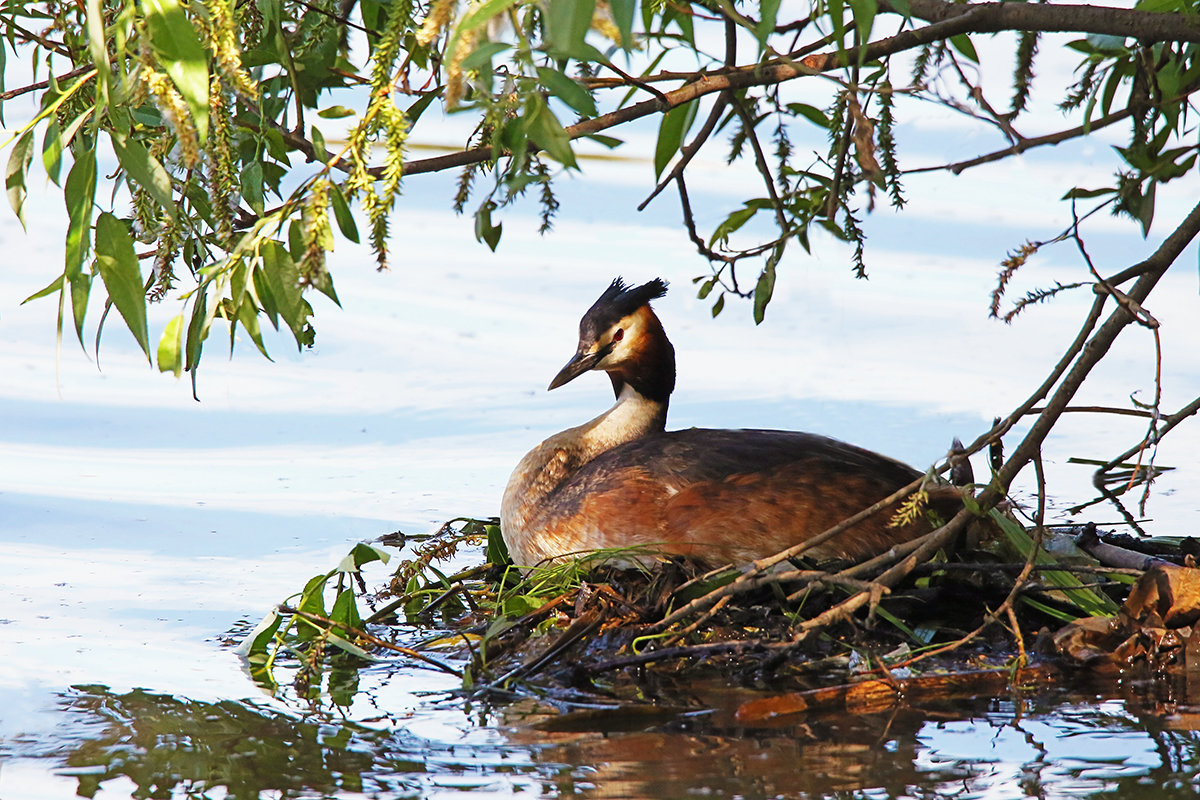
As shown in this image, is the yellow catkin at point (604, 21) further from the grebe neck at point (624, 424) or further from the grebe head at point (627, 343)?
the grebe neck at point (624, 424)

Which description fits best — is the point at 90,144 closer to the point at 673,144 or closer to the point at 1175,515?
the point at 673,144

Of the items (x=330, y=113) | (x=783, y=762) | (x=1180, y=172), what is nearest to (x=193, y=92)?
(x=330, y=113)

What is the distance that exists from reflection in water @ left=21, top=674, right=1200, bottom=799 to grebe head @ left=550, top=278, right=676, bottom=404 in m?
1.72

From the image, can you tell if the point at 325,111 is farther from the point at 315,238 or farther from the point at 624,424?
the point at 624,424

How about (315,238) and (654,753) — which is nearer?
(315,238)

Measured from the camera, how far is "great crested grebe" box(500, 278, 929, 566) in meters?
4.41

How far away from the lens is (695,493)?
4.47 m

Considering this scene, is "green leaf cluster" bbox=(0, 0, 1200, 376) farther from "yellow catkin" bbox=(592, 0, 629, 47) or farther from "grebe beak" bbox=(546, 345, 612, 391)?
"grebe beak" bbox=(546, 345, 612, 391)

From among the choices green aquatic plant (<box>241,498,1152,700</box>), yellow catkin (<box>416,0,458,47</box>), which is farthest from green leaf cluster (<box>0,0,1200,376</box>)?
green aquatic plant (<box>241,498,1152,700</box>)

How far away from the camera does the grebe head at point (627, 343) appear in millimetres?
5145

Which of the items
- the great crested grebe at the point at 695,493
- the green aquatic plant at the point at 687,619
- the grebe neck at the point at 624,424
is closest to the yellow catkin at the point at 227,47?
the green aquatic plant at the point at 687,619

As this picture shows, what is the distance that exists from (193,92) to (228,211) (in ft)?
2.60

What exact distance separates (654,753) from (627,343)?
2.14 metres

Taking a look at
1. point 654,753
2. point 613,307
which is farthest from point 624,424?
point 654,753
